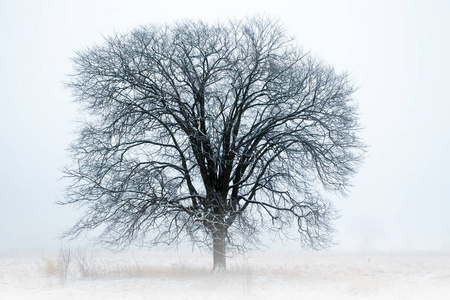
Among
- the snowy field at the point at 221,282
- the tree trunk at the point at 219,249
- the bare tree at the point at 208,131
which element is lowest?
the snowy field at the point at 221,282

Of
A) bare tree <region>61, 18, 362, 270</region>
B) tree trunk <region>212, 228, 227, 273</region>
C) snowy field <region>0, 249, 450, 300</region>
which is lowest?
snowy field <region>0, 249, 450, 300</region>

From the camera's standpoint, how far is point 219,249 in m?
14.1

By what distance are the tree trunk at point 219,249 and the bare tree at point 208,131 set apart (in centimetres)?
4

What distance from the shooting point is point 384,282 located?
1295cm

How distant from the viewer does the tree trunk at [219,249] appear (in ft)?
44.0

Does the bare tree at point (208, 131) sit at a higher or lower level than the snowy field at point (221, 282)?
higher

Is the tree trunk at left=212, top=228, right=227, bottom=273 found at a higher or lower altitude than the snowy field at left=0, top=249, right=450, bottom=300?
higher

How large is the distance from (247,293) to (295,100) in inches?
270

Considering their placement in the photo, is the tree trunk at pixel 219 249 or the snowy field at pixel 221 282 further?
the tree trunk at pixel 219 249

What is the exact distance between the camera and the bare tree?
13.6 meters

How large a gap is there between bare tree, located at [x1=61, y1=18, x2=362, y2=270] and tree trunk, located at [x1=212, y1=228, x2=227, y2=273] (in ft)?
0.12

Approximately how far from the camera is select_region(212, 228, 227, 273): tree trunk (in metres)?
13.4

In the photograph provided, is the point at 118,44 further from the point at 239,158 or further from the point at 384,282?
the point at 384,282

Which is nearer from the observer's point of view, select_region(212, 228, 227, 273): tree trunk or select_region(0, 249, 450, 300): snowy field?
select_region(0, 249, 450, 300): snowy field
